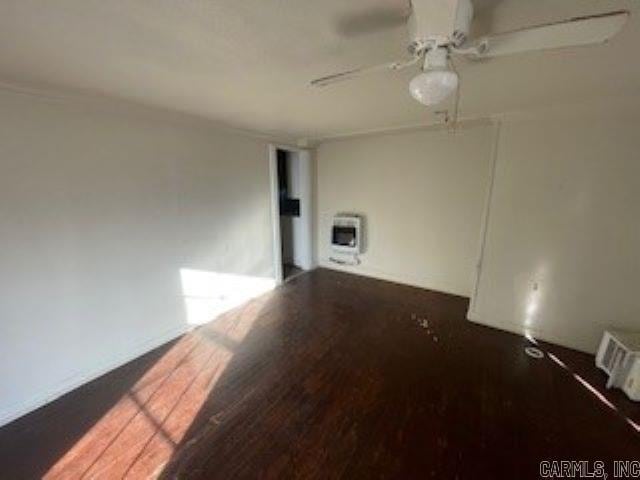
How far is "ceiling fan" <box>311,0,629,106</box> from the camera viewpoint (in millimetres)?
945

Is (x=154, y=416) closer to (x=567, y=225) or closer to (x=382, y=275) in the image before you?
(x=382, y=275)

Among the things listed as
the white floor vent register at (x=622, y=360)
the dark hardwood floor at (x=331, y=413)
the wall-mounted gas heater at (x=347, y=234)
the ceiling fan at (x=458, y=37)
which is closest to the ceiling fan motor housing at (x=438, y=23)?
the ceiling fan at (x=458, y=37)

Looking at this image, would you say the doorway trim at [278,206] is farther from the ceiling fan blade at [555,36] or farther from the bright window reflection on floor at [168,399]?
the ceiling fan blade at [555,36]

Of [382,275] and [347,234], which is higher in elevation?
[347,234]

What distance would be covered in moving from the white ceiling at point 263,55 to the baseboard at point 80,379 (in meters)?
2.11

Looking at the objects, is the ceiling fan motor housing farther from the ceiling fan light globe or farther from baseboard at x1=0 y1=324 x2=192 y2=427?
baseboard at x1=0 y1=324 x2=192 y2=427

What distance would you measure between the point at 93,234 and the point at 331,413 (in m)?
2.25

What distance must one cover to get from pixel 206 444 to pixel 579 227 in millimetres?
3370

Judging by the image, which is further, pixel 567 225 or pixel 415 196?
pixel 415 196

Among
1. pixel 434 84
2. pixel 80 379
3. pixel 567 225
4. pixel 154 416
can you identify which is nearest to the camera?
pixel 434 84

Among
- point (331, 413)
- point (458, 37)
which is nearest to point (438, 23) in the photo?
point (458, 37)

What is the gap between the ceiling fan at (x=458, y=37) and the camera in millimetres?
945

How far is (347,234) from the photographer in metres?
4.67

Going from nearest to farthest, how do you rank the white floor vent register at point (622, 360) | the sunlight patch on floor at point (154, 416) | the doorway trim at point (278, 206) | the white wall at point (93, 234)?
the sunlight patch on floor at point (154, 416) < the white wall at point (93, 234) < the white floor vent register at point (622, 360) < the doorway trim at point (278, 206)
